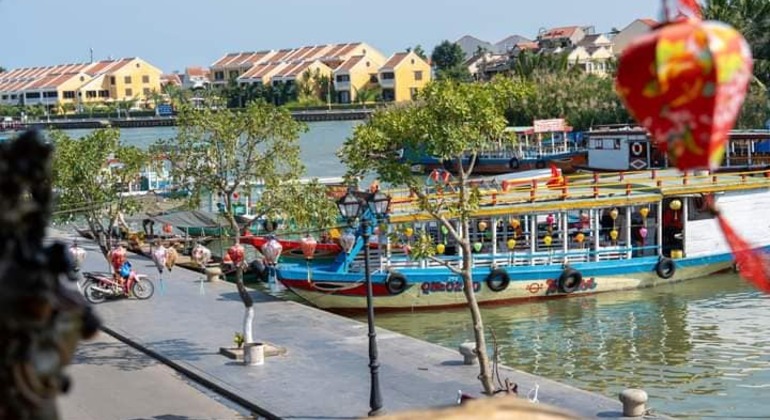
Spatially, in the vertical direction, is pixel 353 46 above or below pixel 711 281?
above

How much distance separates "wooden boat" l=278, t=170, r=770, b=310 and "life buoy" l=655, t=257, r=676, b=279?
0.9 inches

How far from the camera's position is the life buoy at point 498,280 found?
25641mm

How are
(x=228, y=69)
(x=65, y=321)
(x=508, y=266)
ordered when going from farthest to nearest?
(x=228, y=69), (x=508, y=266), (x=65, y=321)

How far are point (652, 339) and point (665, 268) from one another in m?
6.10

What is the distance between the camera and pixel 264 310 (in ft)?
76.5

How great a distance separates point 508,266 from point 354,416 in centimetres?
1210

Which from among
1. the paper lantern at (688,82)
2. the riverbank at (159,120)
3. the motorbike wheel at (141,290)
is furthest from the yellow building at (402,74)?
the paper lantern at (688,82)

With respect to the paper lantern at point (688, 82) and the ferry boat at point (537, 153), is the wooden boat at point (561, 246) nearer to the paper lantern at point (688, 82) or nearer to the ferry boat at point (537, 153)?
the paper lantern at point (688, 82)

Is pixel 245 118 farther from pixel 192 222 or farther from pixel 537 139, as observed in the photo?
pixel 537 139

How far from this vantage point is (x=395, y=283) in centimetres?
2498

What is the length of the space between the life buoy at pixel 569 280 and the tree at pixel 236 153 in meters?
8.03

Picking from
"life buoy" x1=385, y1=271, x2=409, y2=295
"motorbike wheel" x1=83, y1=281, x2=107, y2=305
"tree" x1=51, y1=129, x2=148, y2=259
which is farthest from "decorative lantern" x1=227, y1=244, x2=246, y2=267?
"motorbike wheel" x1=83, y1=281, x2=107, y2=305

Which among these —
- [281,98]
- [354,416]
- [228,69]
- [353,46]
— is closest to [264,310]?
[354,416]

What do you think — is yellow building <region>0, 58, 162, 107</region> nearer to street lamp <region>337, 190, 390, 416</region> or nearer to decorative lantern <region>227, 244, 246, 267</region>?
decorative lantern <region>227, 244, 246, 267</region>
